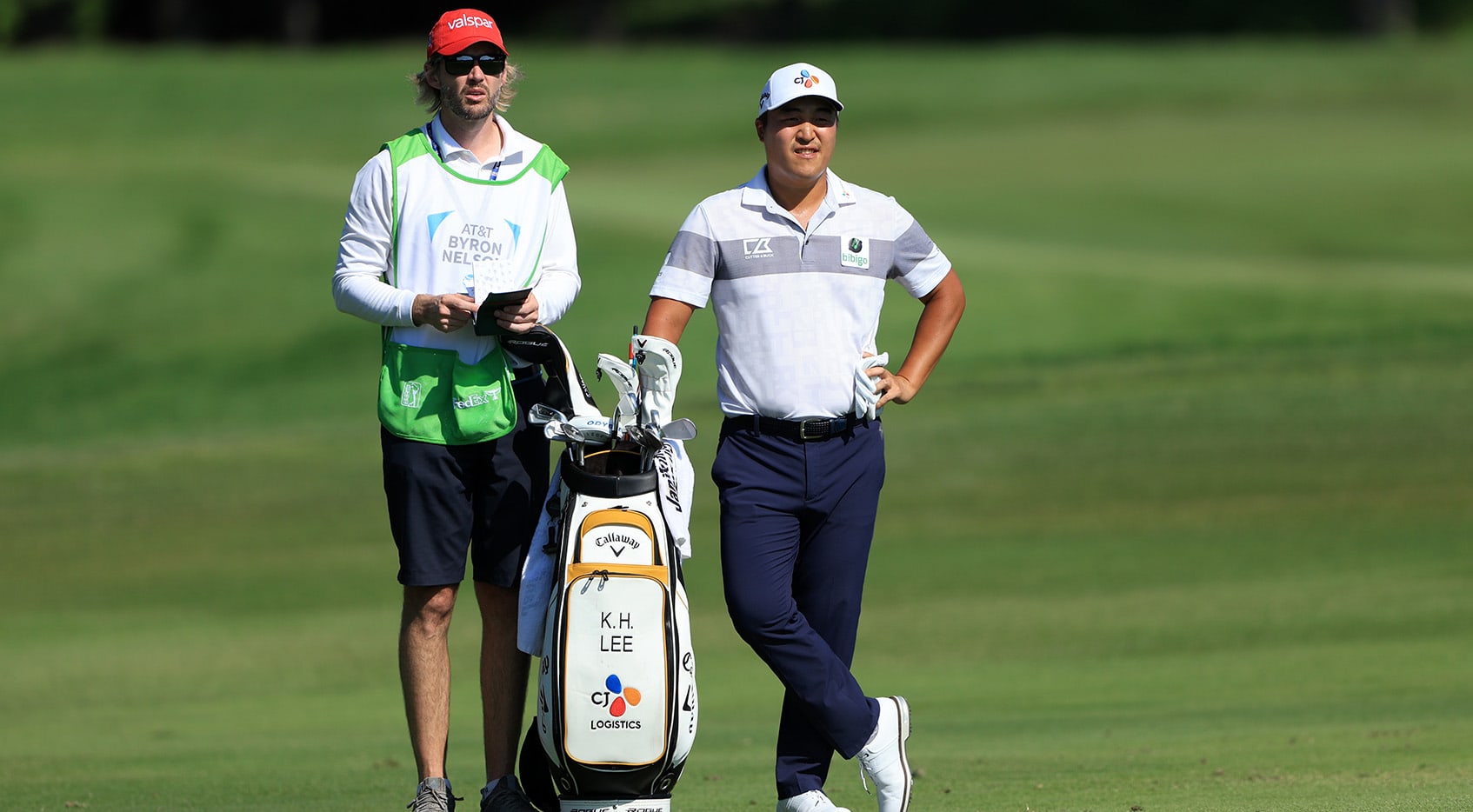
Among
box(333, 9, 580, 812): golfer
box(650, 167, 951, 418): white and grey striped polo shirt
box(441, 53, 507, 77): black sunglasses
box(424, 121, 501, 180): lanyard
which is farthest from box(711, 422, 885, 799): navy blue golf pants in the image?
box(441, 53, 507, 77): black sunglasses

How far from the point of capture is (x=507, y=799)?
547 centimetres

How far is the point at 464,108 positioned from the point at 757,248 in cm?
94

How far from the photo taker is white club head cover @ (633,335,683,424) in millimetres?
5152

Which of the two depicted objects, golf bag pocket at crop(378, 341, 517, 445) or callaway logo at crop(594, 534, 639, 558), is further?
golf bag pocket at crop(378, 341, 517, 445)

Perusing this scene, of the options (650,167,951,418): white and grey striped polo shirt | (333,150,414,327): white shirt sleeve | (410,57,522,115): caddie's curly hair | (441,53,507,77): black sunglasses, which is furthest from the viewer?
(410,57,522,115): caddie's curly hair

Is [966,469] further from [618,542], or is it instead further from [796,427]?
[618,542]

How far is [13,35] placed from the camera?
5212 cm

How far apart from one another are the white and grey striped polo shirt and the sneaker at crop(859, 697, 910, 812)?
887 mm

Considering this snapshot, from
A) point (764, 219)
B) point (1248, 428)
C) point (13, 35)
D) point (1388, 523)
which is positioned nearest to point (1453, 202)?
point (1248, 428)

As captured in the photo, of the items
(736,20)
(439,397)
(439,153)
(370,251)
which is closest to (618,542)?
(439,397)

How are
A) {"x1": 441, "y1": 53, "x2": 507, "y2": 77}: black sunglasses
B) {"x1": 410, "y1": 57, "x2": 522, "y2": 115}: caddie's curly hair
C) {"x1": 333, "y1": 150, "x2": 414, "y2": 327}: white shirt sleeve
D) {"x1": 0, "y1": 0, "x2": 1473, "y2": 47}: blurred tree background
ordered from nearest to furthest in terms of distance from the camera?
{"x1": 333, "y1": 150, "x2": 414, "y2": 327}: white shirt sleeve, {"x1": 441, "y1": 53, "x2": 507, "y2": 77}: black sunglasses, {"x1": 410, "y1": 57, "x2": 522, "y2": 115}: caddie's curly hair, {"x1": 0, "y1": 0, "x2": 1473, "y2": 47}: blurred tree background

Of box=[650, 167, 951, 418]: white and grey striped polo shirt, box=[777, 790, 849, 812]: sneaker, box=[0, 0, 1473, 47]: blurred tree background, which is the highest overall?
box=[0, 0, 1473, 47]: blurred tree background

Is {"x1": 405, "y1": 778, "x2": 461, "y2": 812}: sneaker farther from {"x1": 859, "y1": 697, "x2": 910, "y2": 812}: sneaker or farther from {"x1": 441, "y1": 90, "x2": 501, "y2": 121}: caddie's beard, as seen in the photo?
{"x1": 441, "y1": 90, "x2": 501, "y2": 121}: caddie's beard

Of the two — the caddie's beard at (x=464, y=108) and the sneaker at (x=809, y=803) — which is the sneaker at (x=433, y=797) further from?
the caddie's beard at (x=464, y=108)
